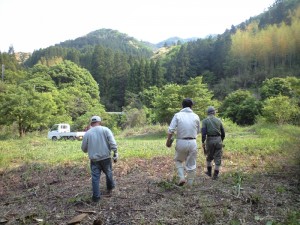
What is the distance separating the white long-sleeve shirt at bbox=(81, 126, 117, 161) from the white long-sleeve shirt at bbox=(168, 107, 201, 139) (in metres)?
1.20

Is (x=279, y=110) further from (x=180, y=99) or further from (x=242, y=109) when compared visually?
(x=242, y=109)

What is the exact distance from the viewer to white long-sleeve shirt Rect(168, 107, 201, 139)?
5648 mm

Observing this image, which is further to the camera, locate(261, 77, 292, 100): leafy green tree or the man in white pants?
locate(261, 77, 292, 100): leafy green tree

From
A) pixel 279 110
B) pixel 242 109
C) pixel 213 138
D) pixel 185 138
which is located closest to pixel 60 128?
pixel 279 110

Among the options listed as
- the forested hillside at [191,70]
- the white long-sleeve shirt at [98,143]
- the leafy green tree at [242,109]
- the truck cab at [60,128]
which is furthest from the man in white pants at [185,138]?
the forested hillside at [191,70]

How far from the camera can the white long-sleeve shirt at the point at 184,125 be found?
5648 mm

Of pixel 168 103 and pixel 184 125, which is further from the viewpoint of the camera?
pixel 168 103

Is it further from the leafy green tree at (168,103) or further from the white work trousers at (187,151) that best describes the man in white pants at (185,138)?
the leafy green tree at (168,103)

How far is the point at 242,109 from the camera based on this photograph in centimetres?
3297

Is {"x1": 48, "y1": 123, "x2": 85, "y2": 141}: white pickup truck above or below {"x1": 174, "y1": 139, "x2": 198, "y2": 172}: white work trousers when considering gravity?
below

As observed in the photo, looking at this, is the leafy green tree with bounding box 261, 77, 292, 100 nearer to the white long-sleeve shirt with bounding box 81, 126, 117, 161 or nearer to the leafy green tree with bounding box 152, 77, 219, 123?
the leafy green tree with bounding box 152, 77, 219, 123

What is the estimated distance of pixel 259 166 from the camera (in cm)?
808

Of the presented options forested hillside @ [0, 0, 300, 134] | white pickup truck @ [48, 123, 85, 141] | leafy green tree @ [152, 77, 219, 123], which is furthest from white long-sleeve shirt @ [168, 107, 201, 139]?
forested hillside @ [0, 0, 300, 134]

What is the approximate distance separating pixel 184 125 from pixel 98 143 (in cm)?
169
